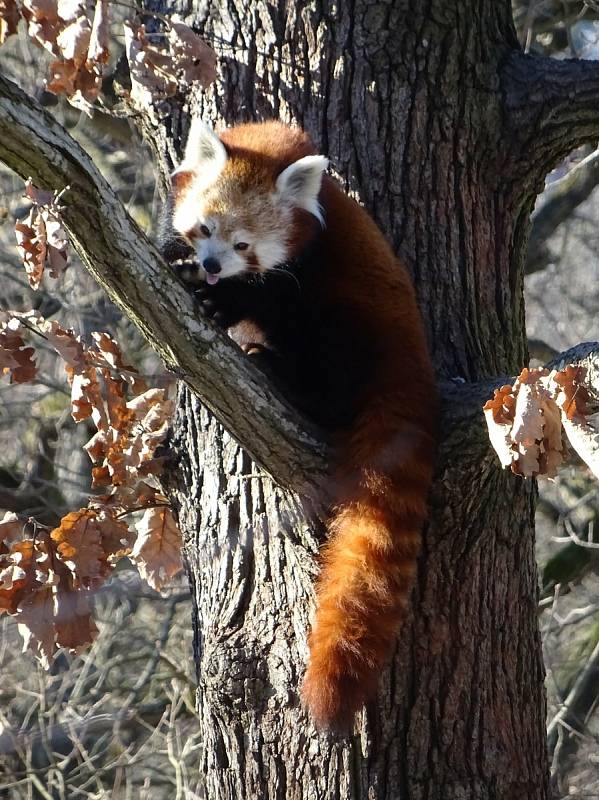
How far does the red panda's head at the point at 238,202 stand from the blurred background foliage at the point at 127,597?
2.69 meters

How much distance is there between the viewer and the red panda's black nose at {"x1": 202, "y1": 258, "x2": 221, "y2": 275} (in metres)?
3.13

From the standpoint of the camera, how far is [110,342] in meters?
3.02

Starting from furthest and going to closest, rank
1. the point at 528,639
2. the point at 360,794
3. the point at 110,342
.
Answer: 1. the point at 528,639
2. the point at 110,342
3. the point at 360,794

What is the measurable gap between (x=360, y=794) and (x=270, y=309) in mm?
1537

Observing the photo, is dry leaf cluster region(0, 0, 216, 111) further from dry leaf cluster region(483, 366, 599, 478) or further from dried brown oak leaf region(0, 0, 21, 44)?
dry leaf cluster region(483, 366, 599, 478)

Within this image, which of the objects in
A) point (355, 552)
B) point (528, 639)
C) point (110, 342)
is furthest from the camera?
point (528, 639)

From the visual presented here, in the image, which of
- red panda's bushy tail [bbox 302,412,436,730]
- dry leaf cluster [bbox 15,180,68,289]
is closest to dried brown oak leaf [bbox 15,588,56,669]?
red panda's bushy tail [bbox 302,412,436,730]

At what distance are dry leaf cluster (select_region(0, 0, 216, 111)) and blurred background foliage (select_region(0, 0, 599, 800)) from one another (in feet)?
9.27

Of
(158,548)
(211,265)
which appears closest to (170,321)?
(211,265)

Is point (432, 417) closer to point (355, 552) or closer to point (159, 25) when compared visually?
point (355, 552)

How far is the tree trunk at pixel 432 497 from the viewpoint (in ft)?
9.39

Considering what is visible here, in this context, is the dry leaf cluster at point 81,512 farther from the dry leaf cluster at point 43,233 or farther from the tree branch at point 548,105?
the tree branch at point 548,105

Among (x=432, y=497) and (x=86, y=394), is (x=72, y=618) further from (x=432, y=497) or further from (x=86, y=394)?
(x=432, y=497)

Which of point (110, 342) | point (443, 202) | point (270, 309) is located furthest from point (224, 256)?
point (443, 202)
